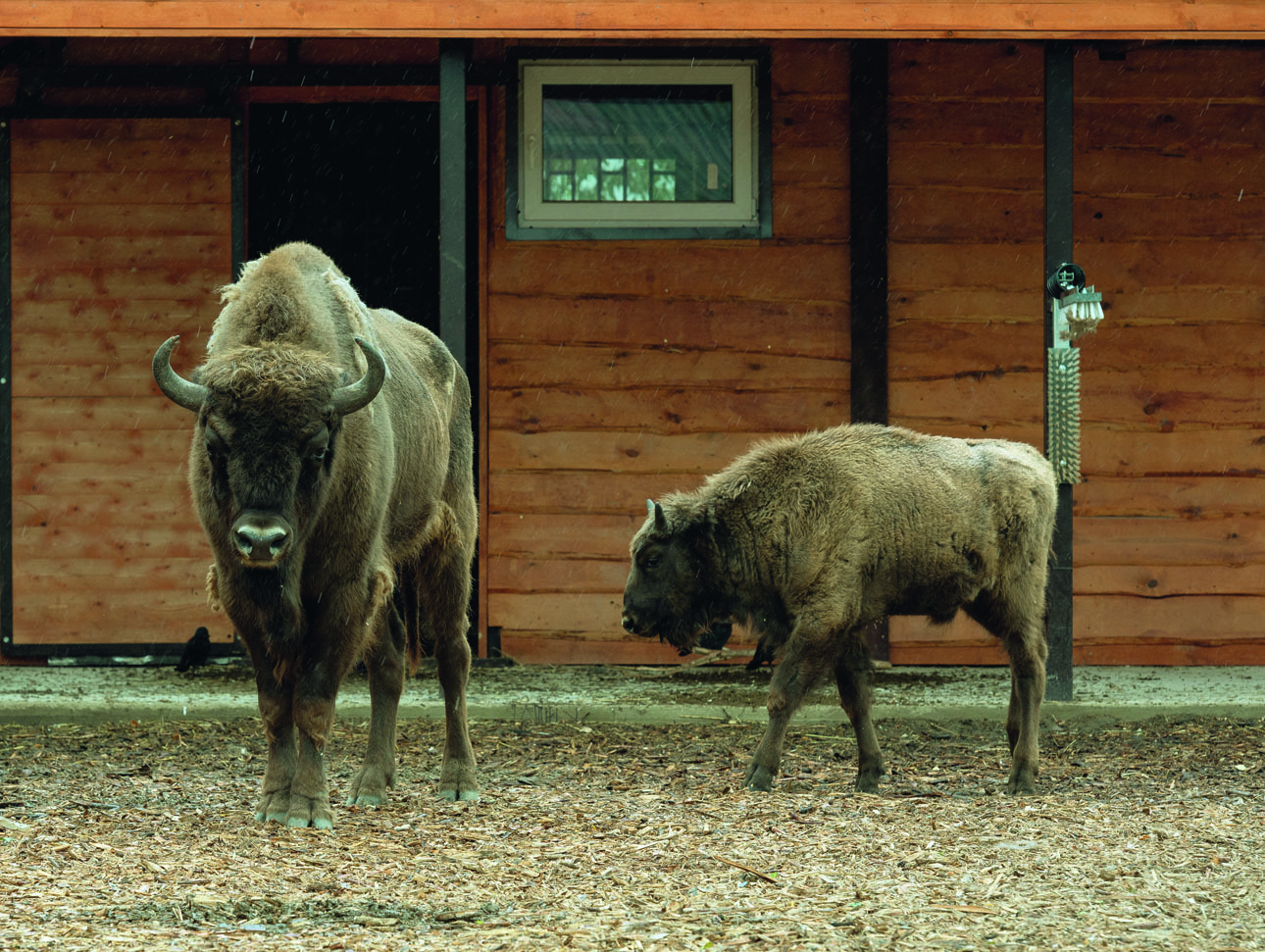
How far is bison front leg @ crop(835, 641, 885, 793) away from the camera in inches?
252

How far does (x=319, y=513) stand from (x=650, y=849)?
5.12ft

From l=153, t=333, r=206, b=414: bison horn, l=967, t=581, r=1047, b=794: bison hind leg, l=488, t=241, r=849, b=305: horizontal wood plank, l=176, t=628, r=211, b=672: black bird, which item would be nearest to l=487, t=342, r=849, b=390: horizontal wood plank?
l=488, t=241, r=849, b=305: horizontal wood plank

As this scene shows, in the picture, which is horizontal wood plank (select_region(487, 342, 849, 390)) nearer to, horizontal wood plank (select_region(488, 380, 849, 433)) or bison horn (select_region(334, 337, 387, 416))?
horizontal wood plank (select_region(488, 380, 849, 433))

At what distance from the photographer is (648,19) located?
751 cm

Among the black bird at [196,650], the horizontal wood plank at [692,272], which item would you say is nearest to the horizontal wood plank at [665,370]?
the horizontal wood plank at [692,272]

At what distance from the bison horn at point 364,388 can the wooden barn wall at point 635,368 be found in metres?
4.18

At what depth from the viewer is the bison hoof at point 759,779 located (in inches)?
245

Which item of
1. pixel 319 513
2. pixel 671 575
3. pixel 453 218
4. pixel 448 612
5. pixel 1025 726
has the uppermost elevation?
pixel 453 218

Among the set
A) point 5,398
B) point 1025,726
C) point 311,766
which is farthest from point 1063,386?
point 5,398

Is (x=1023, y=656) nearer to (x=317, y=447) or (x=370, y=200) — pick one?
(x=317, y=447)

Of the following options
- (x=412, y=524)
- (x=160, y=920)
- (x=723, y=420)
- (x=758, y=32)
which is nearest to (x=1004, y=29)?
(x=758, y=32)

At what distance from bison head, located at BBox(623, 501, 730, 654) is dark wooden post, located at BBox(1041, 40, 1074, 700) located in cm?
189

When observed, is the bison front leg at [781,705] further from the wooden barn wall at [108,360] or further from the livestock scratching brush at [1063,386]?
the wooden barn wall at [108,360]

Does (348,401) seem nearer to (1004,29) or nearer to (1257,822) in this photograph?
(1257,822)
